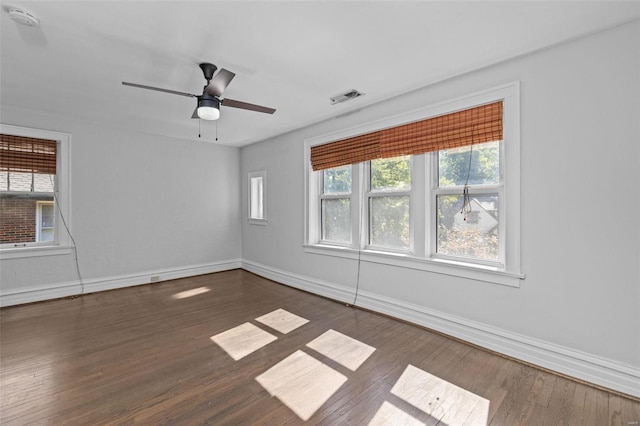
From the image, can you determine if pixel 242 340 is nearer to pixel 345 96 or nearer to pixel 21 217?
pixel 345 96

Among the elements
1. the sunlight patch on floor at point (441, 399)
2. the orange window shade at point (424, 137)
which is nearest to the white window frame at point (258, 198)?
the orange window shade at point (424, 137)

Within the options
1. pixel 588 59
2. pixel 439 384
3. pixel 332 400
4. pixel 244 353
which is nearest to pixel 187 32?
pixel 244 353

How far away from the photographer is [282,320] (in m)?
3.38

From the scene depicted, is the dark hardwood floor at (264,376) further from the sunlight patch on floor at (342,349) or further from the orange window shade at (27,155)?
the orange window shade at (27,155)

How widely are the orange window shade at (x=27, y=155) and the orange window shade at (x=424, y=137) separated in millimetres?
3930

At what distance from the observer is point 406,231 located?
3.46 m

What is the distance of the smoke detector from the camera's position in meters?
1.88

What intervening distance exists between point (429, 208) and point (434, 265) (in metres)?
0.60

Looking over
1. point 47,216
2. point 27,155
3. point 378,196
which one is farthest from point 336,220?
point 27,155

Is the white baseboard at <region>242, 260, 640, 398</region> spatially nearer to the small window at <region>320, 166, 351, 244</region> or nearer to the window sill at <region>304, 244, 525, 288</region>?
the window sill at <region>304, 244, 525, 288</region>

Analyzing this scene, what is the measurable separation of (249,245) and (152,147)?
2.45 metres

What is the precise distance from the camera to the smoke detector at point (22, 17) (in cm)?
188

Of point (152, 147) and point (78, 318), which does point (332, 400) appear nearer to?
point (78, 318)

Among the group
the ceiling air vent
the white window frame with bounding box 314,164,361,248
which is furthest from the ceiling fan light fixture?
the white window frame with bounding box 314,164,361,248
